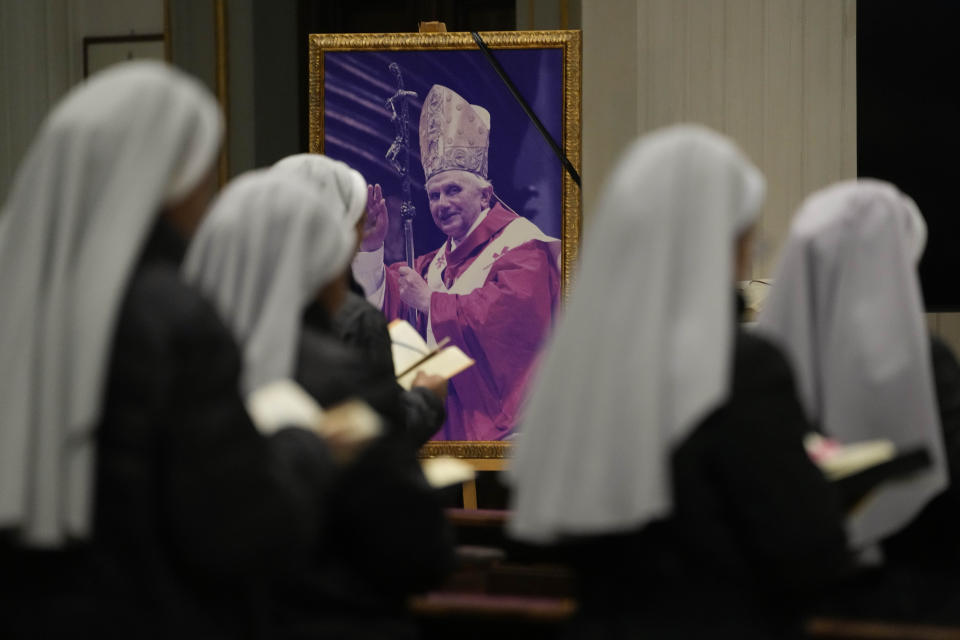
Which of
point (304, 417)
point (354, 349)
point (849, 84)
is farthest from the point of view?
point (849, 84)

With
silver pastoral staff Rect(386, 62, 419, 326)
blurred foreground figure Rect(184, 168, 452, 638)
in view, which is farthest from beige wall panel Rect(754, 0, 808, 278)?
blurred foreground figure Rect(184, 168, 452, 638)

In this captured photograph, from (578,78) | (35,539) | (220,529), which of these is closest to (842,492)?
(220,529)

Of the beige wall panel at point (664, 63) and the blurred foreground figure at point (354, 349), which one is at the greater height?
the beige wall panel at point (664, 63)

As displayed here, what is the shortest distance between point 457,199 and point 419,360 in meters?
1.65

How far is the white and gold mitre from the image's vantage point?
5.75 m

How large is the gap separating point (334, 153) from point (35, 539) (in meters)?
4.02

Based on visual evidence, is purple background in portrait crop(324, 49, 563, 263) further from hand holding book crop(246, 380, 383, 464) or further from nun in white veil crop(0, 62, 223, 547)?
nun in white veil crop(0, 62, 223, 547)

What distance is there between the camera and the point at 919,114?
20.4ft

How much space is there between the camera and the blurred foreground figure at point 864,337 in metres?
2.87

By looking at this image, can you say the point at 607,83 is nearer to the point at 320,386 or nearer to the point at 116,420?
the point at 320,386

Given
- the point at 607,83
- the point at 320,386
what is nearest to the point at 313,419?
the point at 320,386

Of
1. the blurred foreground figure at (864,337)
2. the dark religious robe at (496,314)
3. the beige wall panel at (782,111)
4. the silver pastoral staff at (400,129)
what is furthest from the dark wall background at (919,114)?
the blurred foreground figure at (864,337)

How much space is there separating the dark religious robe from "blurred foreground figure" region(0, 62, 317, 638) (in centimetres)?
371

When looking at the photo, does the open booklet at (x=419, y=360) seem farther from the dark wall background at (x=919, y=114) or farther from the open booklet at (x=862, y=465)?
the dark wall background at (x=919, y=114)
